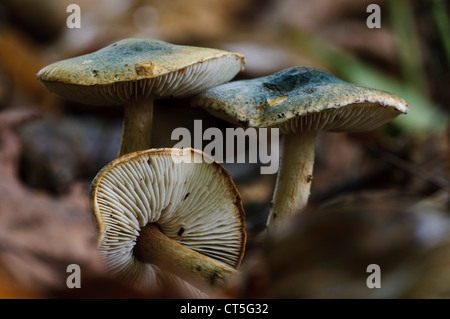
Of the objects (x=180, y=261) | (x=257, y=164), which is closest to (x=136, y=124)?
(x=180, y=261)

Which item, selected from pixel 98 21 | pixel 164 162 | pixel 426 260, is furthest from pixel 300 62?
pixel 426 260

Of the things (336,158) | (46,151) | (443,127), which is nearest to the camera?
(46,151)

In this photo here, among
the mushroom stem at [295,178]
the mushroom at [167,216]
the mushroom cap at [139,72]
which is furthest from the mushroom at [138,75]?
the mushroom stem at [295,178]

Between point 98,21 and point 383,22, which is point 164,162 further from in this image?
point 383,22

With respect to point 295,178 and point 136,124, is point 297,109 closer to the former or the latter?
point 295,178

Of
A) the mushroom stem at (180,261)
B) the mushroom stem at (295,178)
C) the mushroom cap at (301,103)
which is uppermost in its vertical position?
the mushroom cap at (301,103)

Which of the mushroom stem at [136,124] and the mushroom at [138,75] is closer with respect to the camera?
the mushroom at [138,75]

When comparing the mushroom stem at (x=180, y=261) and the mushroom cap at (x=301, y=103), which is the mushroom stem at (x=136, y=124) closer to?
the mushroom cap at (x=301, y=103)
